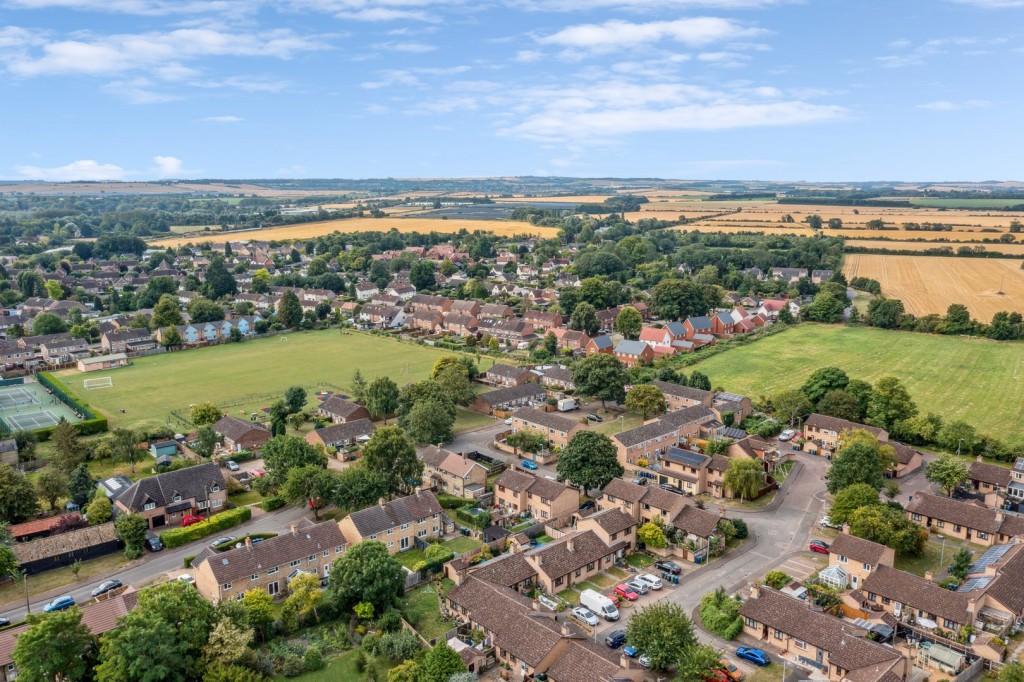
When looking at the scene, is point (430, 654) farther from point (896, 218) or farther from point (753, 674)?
point (896, 218)

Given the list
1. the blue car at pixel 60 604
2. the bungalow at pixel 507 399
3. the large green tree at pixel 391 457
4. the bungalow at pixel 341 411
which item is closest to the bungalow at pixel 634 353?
the bungalow at pixel 507 399

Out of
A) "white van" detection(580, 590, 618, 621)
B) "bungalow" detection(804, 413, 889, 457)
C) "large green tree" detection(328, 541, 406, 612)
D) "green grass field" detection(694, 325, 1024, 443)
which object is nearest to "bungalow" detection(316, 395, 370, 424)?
"large green tree" detection(328, 541, 406, 612)

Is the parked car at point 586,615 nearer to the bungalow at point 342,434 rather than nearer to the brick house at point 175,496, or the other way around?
the brick house at point 175,496

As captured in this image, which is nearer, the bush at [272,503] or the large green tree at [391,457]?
the large green tree at [391,457]

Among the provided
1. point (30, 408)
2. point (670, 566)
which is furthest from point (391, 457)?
point (30, 408)

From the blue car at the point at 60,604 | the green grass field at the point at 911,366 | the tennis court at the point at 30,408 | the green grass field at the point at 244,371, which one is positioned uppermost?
the green grass field at the point at 911,366

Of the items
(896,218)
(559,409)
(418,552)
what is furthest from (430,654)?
(896,218)

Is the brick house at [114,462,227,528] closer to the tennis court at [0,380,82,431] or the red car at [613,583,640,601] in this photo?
the tennis court at [0,380,82,431]
